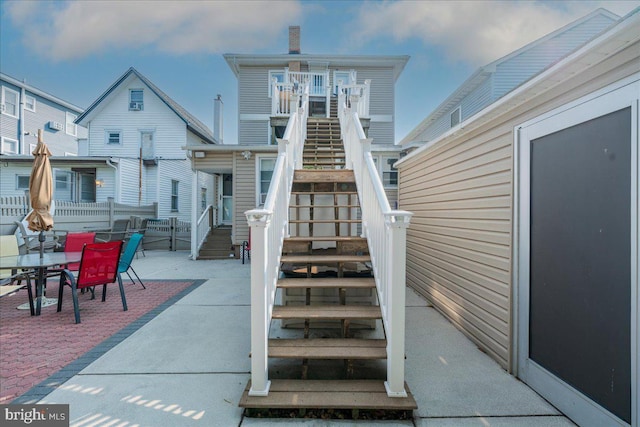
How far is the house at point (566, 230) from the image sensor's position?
1646 mm

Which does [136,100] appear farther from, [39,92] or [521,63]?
[521,63]

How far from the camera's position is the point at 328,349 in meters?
2.35

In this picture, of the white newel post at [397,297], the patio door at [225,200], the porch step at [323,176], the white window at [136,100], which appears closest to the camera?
the white newel post at [397,297]

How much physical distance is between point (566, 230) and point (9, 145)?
20.5 meters

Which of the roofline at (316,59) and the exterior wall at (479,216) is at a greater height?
the roofline at (316,59)

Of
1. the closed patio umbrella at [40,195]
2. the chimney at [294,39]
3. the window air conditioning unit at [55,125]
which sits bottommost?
the closed patio umbrella at [40,195]

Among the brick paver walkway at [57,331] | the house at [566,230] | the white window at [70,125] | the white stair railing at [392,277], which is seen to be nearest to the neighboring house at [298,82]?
the brick paver walkway at [57,331]

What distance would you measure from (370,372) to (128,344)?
249cm

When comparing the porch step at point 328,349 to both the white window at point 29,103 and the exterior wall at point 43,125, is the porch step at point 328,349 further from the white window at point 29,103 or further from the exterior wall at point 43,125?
the white window at point 29,103

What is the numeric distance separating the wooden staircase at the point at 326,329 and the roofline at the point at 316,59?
8.80 meters

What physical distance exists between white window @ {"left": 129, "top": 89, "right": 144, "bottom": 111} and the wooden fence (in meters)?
4.75

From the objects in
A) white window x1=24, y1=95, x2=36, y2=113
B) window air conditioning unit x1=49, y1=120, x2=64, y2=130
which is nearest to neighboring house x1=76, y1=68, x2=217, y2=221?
white window x1=24, y1=95, x2=36, y2=113

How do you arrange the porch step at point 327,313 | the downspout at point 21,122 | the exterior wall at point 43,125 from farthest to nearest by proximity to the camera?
the downspout at point 21,122, the exterior wall at point 43,125, the porch step at point 327,313

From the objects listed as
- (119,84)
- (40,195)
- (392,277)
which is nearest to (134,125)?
(119,84)
